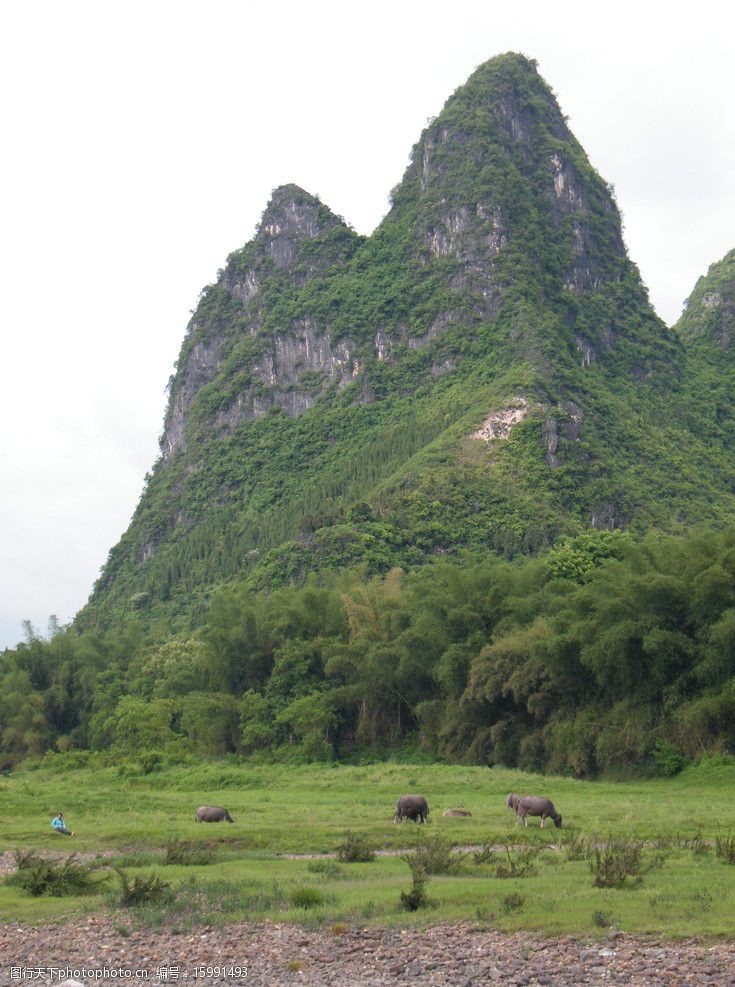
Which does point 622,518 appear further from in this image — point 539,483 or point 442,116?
point 442,116

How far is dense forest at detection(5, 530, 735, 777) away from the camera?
35.5 metres

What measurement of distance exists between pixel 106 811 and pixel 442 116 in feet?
475

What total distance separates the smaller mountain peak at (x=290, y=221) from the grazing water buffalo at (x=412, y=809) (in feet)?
501

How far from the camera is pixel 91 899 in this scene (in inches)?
672

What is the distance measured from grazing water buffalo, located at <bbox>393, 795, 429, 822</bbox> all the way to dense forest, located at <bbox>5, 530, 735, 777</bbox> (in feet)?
38.3

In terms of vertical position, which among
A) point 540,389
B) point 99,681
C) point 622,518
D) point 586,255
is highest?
point 586,255

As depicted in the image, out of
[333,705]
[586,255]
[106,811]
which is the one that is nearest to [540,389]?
[586,255]

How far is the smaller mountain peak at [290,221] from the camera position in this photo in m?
173

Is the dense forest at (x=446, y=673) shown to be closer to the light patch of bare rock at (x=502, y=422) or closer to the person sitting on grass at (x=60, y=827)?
the person sitting on grass at (x=60, y=827)

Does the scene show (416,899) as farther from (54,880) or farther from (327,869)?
(54,880)

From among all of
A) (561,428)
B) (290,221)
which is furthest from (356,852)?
(290,221)

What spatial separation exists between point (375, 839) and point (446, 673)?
2126cm

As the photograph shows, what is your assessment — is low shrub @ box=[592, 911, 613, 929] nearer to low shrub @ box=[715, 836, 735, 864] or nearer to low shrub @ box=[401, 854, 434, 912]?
low shrub @ box=[401, 854, 434, 912]

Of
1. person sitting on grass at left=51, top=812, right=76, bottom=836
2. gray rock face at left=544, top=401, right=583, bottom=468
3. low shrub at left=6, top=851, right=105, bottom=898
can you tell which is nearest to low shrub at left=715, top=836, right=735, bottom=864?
low shrub at left=6, top=851, right=105, bottom=898
